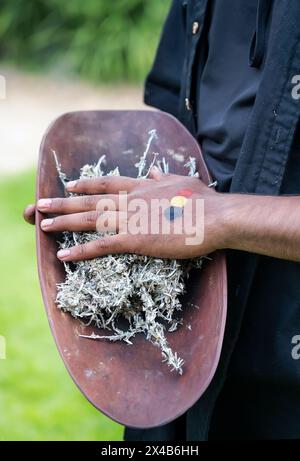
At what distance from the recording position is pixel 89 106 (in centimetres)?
580

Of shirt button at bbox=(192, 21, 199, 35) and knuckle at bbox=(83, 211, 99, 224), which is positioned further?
shirt button at bbox=(192, 21, 199, 35)

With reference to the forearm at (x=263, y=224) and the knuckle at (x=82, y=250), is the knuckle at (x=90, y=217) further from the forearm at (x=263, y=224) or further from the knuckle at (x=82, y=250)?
the forearm at (x=263, y=224)

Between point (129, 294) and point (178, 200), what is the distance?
0.21m

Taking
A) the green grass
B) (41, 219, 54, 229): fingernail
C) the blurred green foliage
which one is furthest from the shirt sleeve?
the blurred green foliage

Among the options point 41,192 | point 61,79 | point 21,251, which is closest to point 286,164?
point 41,192

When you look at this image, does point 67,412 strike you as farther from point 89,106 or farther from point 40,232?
point 89,106

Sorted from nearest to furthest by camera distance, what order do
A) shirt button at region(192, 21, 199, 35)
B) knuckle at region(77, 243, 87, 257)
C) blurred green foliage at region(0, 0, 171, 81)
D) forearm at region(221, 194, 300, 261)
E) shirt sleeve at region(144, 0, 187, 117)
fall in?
forearm at region(221, 194, 300, 261) → knuckle at region(77, 243, 87, 257) → shirt button at region(192, 21, 199, 35) → shirt sleeve at region(144, 0, 187, 117) → blurred green foliage at region(0, 0, 171, 81)

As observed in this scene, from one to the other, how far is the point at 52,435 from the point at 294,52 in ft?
6.12

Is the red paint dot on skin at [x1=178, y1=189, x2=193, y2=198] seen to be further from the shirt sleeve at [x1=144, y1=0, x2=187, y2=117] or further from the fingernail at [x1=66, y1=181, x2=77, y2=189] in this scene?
the shirt sleeve at [x1=144, y1=0, x2=187, y2=117]

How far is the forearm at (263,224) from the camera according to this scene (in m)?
1.19

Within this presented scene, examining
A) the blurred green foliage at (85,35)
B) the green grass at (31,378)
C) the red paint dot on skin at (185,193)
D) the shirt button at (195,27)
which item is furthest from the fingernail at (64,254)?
the blurred green foliage at (85,35)

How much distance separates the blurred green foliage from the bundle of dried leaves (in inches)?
191

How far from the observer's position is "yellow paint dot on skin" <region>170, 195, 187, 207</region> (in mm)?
1274

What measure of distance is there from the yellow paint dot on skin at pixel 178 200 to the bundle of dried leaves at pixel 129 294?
0.38ft
